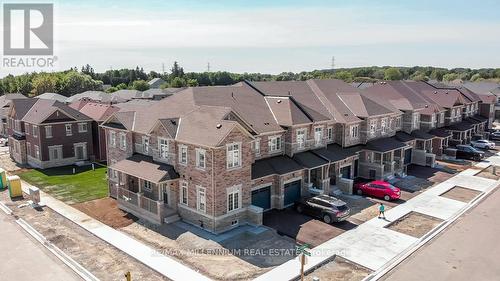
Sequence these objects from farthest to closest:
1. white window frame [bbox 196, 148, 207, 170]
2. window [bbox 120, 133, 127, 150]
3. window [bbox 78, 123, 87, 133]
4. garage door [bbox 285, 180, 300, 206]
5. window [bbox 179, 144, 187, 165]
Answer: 1. window [bbox 78, 123, 87, 133]
2. window [bbox 120, 133, 127, 150]
3. garage door [bbox 285, 180, 300, 206]
4. window [bbox 179, 144, 187, 165]
5. white window frame [bbox 196, 148, 207, 170]

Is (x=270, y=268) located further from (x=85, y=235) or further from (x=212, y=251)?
(x=85, y=235)

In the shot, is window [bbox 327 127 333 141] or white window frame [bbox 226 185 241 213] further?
window [bbox 327 127 333 141]

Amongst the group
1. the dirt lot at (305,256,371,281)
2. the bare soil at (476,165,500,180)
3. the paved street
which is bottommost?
the paved street

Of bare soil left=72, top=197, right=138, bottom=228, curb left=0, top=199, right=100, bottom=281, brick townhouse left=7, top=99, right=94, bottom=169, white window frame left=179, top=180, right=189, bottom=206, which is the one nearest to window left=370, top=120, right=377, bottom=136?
white window frame left=179, top=180, right=189, bottom=206

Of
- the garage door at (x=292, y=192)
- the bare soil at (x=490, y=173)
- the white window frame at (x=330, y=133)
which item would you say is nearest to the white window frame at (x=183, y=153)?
the garage door at (x=292, y=192)

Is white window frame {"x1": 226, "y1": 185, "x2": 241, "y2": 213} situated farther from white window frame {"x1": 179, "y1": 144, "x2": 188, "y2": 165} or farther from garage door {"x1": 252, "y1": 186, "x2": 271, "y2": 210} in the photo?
white window frame {"x1": 179, "y1": 144, "x2": 188, "y2": 165}

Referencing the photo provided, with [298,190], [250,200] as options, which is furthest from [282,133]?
[250,200]

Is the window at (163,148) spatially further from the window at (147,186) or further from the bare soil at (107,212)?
the bare soil at (107,212)
